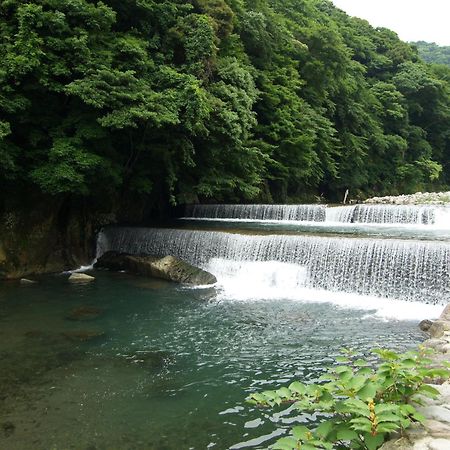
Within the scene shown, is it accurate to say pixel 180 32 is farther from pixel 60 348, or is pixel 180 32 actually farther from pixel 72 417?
pixel 72 417

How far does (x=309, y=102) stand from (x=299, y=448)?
2727 centimetres

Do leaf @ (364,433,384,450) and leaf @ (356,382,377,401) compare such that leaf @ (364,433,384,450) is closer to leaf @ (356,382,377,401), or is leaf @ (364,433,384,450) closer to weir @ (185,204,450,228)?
leaf @ (356,382,377,401)

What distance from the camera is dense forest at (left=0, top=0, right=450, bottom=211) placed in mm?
12828

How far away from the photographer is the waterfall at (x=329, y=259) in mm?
10461

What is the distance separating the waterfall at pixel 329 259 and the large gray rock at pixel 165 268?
0.84 m

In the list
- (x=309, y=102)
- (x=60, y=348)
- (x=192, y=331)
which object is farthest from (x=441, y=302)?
(x=309, y=102)

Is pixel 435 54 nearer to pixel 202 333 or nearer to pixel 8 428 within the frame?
pixel 202 333

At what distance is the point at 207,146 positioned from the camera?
57.6 ft

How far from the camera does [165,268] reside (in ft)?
43.9

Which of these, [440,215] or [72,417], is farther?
[440,215]

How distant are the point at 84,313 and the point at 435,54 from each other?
7650cm

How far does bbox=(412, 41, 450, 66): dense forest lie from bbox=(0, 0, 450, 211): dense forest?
46.1m

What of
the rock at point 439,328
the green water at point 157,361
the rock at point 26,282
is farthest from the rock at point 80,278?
the rock at point 439,328

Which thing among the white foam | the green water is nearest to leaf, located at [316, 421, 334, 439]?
the green water
